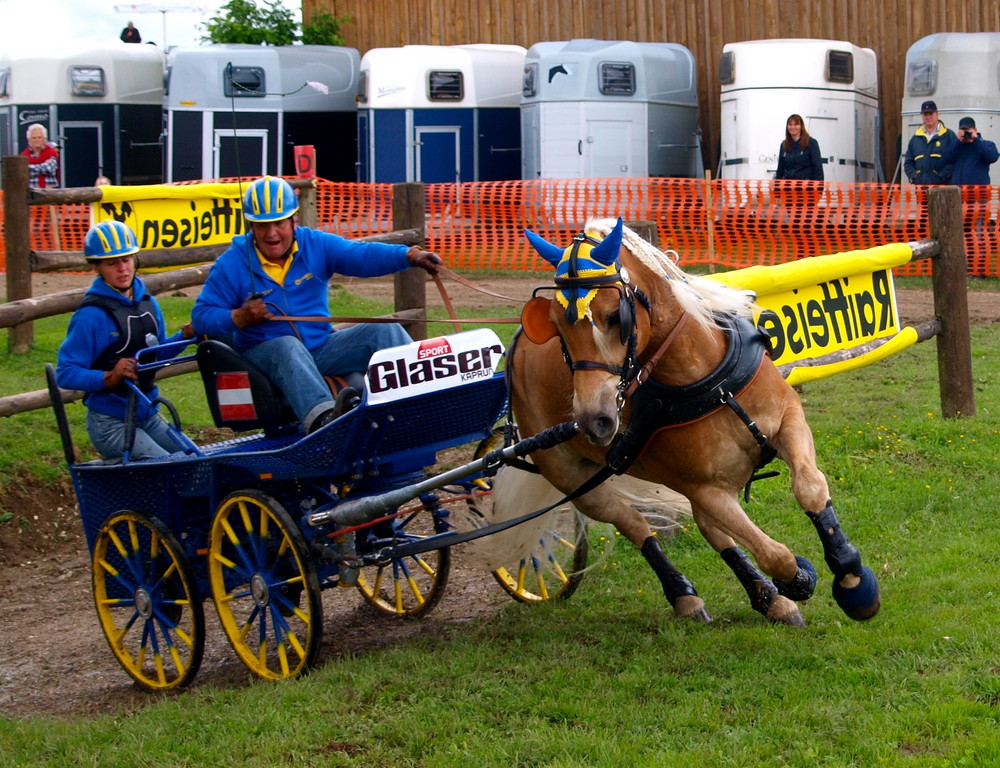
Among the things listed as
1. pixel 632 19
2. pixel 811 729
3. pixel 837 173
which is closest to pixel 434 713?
pixel 811 729

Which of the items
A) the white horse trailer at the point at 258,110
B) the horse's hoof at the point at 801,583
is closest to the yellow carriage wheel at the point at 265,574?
the horse's hoof at the point at 801,583

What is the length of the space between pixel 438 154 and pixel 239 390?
12942 millimetres

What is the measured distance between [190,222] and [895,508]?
580 centimetres

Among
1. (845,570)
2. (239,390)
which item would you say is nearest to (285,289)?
(239,390)

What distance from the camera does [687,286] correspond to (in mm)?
4488

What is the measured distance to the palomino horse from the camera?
402 centimetres

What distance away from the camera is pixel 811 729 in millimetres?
3785

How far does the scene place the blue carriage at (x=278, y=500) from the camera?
4.61m

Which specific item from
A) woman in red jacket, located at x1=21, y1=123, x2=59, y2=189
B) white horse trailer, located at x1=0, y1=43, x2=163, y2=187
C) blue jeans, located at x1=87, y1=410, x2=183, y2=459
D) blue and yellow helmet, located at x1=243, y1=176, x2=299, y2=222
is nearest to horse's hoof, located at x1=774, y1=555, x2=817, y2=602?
blue and yellow helmet, located at x1=243, y1=176, x2=299, y2=222

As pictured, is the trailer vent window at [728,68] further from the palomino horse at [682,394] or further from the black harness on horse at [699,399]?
the black harness on horse at [699,399]

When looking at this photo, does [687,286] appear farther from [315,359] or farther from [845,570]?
[315,359]

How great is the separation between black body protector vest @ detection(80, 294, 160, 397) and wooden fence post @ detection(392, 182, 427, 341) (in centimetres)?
287

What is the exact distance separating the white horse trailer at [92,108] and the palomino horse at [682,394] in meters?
14.5

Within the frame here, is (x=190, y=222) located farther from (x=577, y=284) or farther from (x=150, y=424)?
(x=577, y=284)
